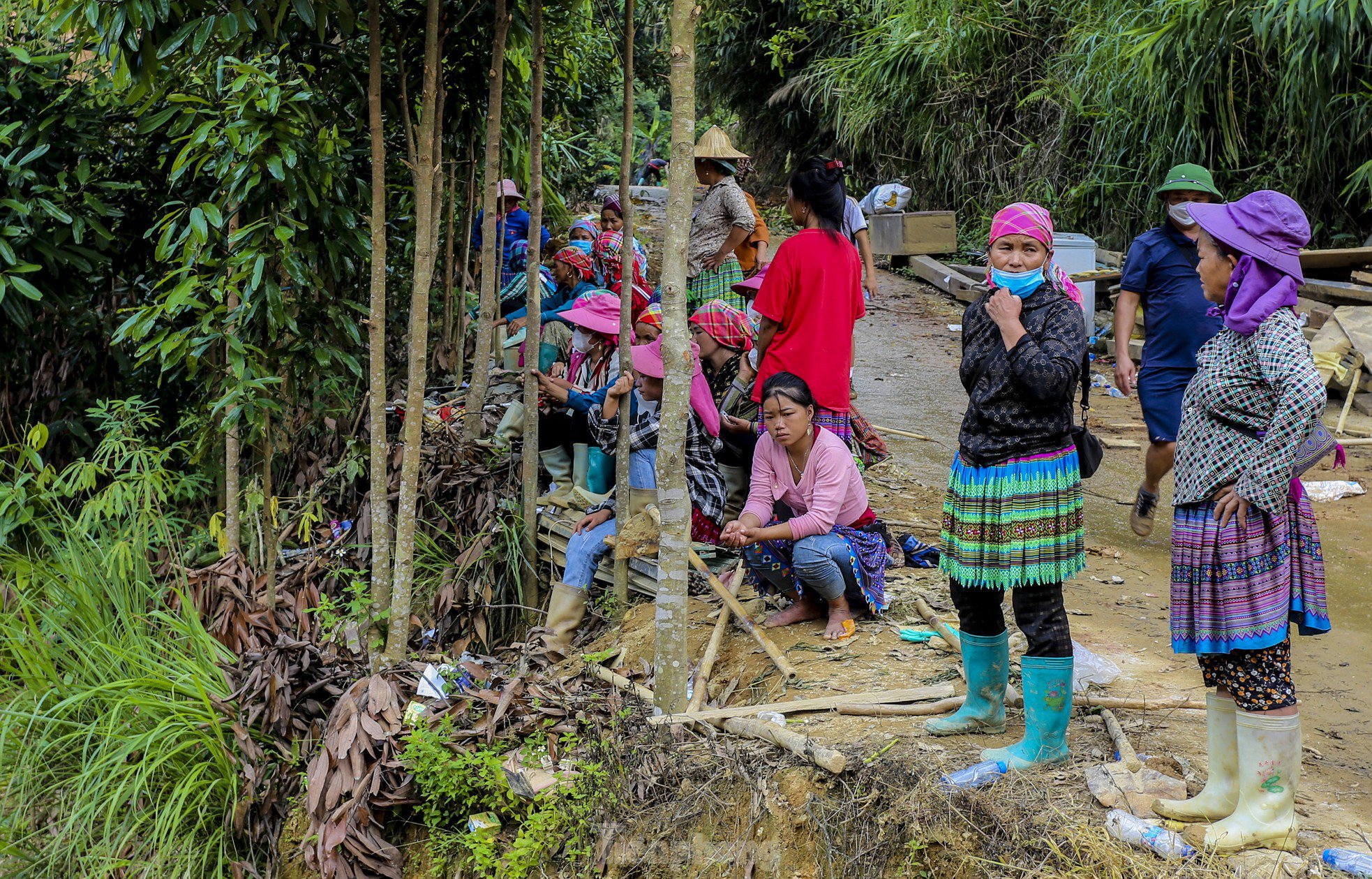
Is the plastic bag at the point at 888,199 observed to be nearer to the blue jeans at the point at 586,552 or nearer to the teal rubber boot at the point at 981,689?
the blue jeans at the point at 586,552

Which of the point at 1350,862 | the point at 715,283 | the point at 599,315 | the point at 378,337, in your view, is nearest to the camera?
the point at 1350,862

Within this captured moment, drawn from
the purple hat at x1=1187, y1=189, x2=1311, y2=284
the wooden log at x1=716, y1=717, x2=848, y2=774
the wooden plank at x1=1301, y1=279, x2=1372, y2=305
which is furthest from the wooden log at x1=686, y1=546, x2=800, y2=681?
the wooden plank at x1=1301, y1=279, x2=1372, y2=305

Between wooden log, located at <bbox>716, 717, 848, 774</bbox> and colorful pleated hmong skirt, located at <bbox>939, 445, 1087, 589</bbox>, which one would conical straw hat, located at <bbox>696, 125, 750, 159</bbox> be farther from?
wooden log, located at <bbox>716, 717, 848, 774</bbox>

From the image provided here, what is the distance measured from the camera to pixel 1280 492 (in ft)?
8.41

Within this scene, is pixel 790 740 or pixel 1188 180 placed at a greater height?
pixel 1188 180

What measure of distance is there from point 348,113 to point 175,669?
263 cm

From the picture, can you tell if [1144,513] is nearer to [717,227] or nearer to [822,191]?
[822,191]

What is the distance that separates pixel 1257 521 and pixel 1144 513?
2.48m

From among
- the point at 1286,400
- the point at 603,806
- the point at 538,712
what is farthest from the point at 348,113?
the point at 1286,400

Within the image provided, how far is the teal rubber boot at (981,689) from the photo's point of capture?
3.21 m

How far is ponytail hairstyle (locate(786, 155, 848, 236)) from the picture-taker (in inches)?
179

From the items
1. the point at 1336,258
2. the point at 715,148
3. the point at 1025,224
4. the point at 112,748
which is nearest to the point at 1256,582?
the point at 1025,224

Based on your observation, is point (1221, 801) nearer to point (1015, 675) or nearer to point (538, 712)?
point (1015, 675)

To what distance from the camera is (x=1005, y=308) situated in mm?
2943
